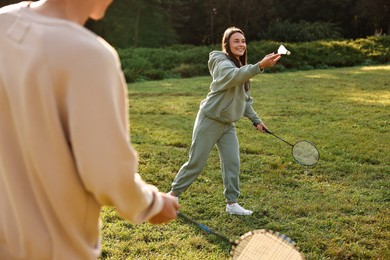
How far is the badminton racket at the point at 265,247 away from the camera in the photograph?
2.76m

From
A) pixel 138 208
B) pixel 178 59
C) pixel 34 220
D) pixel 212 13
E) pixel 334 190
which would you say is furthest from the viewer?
pixel 212 13

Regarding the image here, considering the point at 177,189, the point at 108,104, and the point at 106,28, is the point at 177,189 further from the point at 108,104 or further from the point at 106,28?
the point at 106,28

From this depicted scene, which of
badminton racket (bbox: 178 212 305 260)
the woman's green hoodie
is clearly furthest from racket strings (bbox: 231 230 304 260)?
the woman's green hoodie

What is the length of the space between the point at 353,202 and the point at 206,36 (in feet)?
122

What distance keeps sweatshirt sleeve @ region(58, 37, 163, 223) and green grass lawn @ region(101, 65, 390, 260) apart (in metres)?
3.38

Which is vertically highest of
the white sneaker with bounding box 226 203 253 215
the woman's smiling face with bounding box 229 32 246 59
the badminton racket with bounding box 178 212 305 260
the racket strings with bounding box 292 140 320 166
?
the woman's smiling face with bounding box 229 32 246 59

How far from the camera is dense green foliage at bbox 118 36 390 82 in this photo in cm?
2369

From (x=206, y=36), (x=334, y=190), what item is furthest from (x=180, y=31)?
(x=334, y=190)

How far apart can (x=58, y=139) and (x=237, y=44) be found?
4.51 m

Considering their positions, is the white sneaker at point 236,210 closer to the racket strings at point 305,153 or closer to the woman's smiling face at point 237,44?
the racket strings at point 305,153

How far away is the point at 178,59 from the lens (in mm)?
25625

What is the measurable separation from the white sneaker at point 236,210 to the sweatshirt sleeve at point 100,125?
436 cm

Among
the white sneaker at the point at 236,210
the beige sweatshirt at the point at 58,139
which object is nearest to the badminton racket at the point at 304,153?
the white sneaker at the point at 236,210

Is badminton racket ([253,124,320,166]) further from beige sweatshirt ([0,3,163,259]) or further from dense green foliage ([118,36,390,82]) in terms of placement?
dense green foliage ([118,36,390,82])
